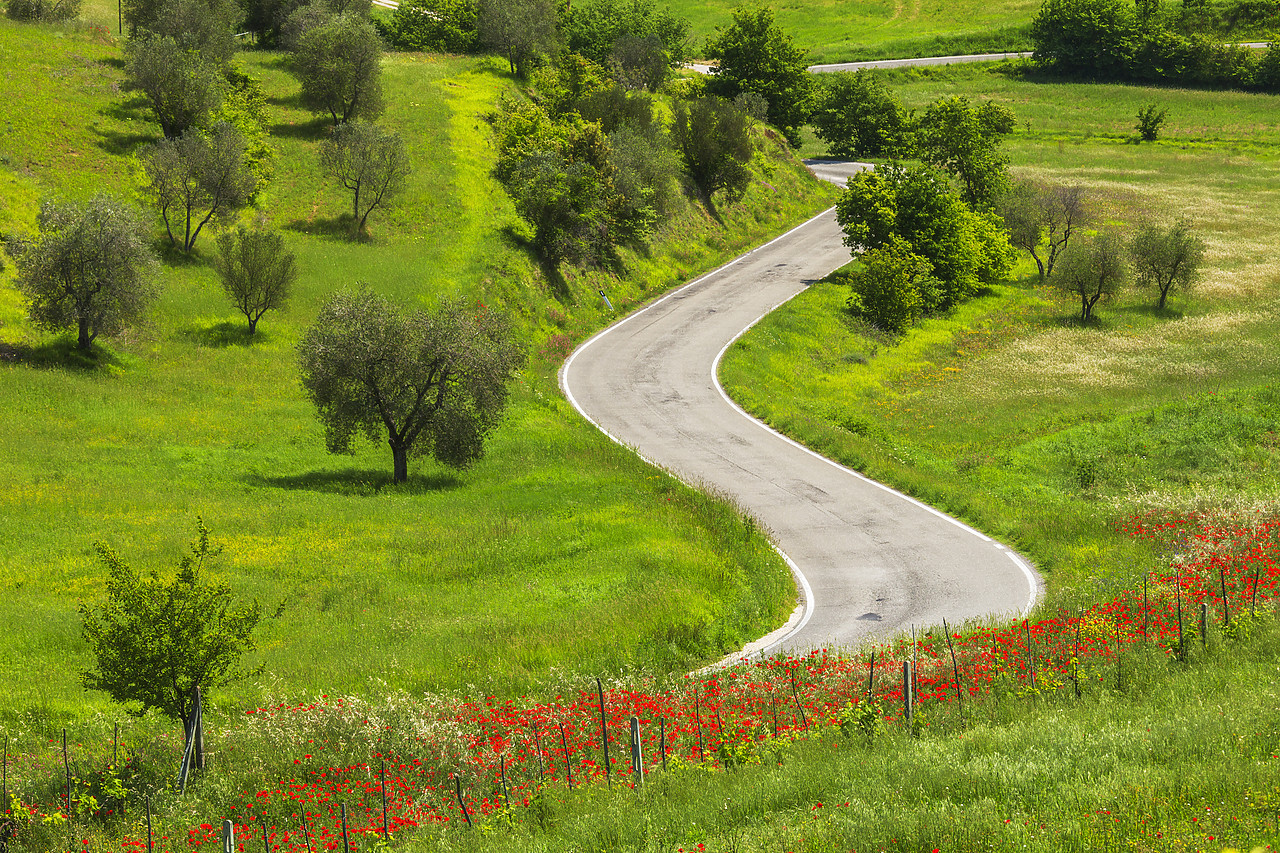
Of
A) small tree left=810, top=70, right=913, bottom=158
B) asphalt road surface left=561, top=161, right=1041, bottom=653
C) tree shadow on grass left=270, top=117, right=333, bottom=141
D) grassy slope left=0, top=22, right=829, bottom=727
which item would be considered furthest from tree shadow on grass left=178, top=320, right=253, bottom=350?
small tree left=810, top=70, right=913, bottom=158

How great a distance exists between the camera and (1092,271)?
55.1m

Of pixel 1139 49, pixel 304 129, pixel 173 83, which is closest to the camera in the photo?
pixel 173 83

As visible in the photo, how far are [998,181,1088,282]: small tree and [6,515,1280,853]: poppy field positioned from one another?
171 feet

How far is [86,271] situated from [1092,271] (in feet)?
168

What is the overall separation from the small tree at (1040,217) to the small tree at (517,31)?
37.8m

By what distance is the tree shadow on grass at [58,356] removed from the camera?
33812 mm

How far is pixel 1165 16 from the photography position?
13025cm

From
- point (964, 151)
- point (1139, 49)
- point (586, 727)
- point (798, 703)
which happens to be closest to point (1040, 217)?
point (964, 151)

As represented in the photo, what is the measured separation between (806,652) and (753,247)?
50.3m

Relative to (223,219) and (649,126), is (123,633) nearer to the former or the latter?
(223,219)

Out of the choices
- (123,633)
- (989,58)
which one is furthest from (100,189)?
(989,58)

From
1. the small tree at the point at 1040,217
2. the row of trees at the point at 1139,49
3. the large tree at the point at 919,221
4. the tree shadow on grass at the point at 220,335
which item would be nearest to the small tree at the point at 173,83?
the tree shadow on grass at the point at 220,335

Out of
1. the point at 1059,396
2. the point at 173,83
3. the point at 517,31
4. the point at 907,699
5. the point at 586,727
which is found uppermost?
the point at 517,31

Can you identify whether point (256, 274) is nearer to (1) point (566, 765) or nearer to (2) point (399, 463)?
(2) point (399, 463)
